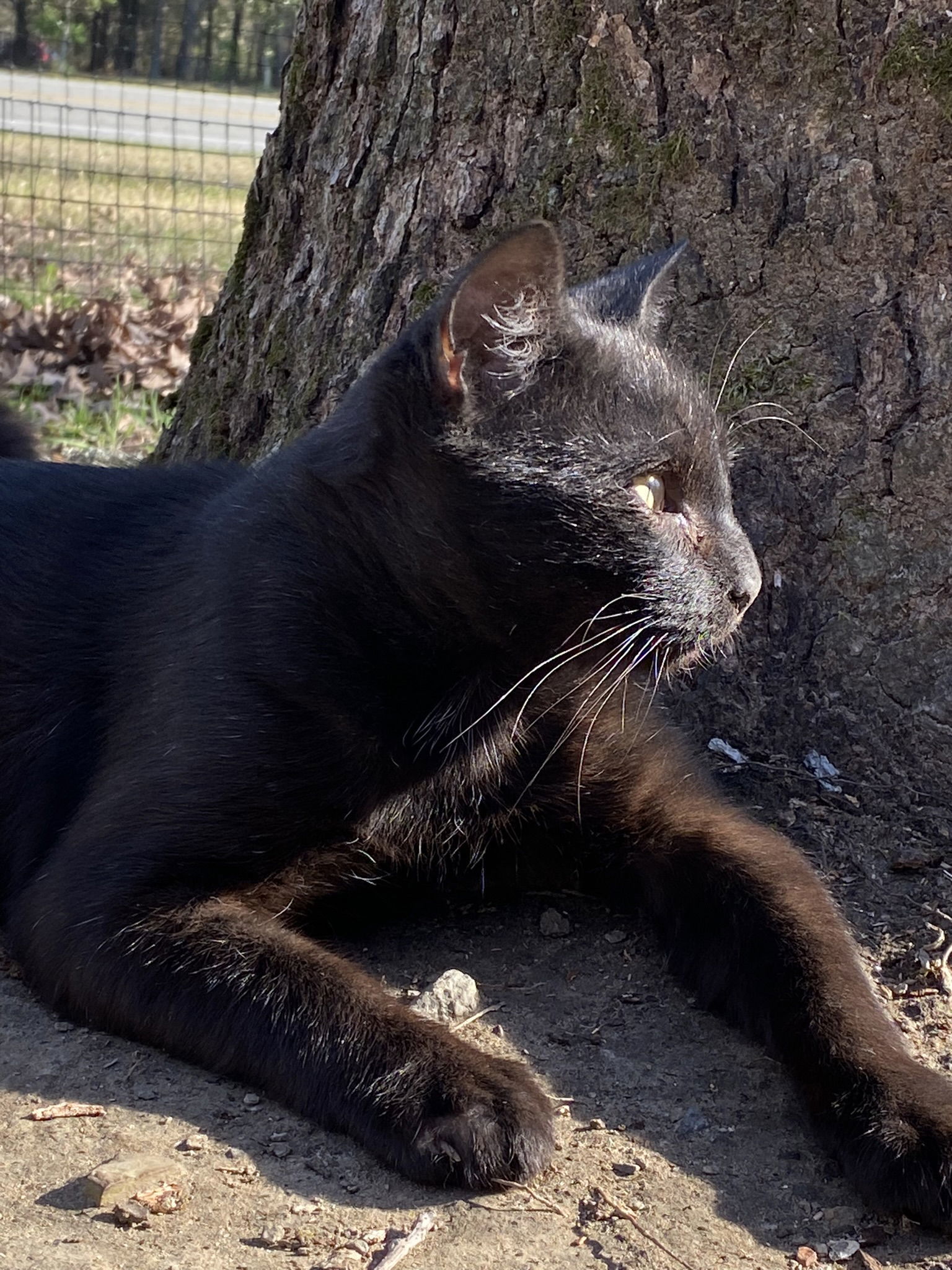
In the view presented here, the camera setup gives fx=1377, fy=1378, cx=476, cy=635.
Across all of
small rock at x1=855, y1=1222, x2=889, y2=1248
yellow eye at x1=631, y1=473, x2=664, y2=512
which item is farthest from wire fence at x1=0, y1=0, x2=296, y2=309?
small rock at x1=855, y1=1222, x2=889, y2=1248

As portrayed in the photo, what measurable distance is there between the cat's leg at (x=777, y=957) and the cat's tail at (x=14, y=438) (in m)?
2.14

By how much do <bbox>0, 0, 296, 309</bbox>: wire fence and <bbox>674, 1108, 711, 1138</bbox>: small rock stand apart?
6.45 metres

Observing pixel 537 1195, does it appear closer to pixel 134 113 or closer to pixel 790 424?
pixel 790 424

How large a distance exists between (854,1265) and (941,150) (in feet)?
6.57

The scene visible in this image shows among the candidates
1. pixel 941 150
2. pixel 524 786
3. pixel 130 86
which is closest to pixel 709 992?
pixel 524 786

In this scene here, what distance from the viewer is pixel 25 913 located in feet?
8.29

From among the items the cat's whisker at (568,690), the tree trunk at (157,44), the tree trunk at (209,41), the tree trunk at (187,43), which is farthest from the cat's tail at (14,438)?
the tree trunk at (157,44)

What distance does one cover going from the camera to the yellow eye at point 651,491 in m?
2.42

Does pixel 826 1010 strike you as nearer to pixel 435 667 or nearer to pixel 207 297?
pixel 435 667

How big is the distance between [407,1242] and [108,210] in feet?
27.7

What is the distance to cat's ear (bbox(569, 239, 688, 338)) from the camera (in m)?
2.61

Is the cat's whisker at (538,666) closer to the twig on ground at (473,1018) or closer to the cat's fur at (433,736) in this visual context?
the cat's fur at (433,736)

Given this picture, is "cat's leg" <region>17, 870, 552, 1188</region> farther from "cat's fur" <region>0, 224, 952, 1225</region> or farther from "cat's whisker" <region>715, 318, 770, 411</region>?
"cat's whisker" <region>715, 318, 770, 411</region>

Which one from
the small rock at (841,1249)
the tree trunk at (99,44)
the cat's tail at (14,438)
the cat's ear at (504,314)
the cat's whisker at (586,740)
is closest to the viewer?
the small rock at (841,1249)
